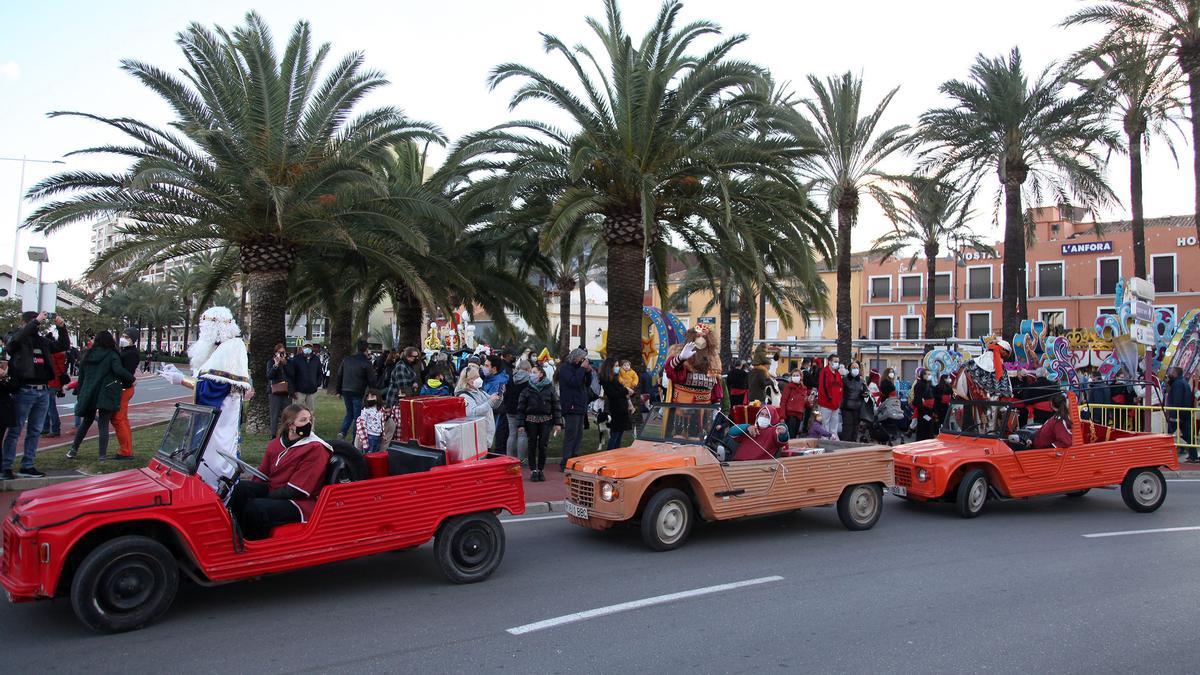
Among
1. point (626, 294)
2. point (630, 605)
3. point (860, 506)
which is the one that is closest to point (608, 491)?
point (630, 605)

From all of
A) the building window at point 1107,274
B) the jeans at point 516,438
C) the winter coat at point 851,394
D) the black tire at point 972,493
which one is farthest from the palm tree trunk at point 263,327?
the building window at point 1107,274

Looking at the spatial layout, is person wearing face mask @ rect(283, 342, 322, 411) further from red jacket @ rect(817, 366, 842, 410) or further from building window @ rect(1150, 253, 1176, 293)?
building window @ rect(1150, 253, 1176, 293)

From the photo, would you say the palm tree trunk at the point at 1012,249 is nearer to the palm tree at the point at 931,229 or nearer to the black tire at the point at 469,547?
the palm tree at the point at 931,229

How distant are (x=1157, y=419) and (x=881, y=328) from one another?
144 feet

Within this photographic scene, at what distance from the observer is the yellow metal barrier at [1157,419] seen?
49.5 ft

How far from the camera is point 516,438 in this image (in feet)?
39.5

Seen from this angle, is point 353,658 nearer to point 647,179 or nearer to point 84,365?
point 84,365

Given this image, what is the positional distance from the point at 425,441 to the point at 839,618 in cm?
369

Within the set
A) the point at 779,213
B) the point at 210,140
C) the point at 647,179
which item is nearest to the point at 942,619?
the point at 647,179

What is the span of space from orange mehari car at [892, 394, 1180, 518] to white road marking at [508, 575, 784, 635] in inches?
134

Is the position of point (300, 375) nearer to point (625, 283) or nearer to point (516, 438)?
point (516, 438)

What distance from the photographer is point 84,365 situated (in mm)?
10414

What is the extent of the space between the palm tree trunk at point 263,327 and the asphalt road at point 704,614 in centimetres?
881

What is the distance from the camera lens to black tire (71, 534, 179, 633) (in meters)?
4.93
